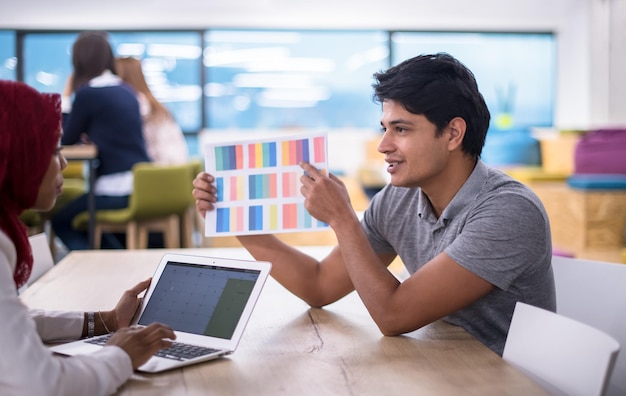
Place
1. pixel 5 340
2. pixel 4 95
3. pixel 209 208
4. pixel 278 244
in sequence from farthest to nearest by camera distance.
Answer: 1. pixel 278 244
2. pixel 209 208
3. pixel 4 95
4. pixel 5 340

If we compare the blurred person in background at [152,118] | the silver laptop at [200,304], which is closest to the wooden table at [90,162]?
the blurred person in background at [152,118]

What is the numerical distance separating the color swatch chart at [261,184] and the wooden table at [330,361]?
0.18 meters

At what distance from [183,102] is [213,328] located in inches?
290

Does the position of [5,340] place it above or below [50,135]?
below

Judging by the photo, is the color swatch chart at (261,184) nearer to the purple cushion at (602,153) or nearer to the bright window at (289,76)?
the purple cushion at (602,153)

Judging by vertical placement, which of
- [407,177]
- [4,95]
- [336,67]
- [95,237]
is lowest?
[95,237]

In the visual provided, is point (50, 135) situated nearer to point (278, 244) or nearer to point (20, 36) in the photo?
point (278, 244)

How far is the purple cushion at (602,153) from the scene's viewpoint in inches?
245

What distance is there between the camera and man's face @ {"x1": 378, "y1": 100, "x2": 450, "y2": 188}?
1724 mm

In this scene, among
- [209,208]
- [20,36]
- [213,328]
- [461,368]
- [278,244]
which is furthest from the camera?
[20,36]

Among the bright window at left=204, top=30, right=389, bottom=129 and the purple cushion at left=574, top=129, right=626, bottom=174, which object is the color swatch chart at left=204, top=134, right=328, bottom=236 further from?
the bright window at left=204, top=30, right=389, bottom=129

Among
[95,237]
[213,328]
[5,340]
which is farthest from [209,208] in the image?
[95,237]

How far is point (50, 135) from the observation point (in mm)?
1088

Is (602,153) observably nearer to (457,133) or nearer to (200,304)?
(457,133)
